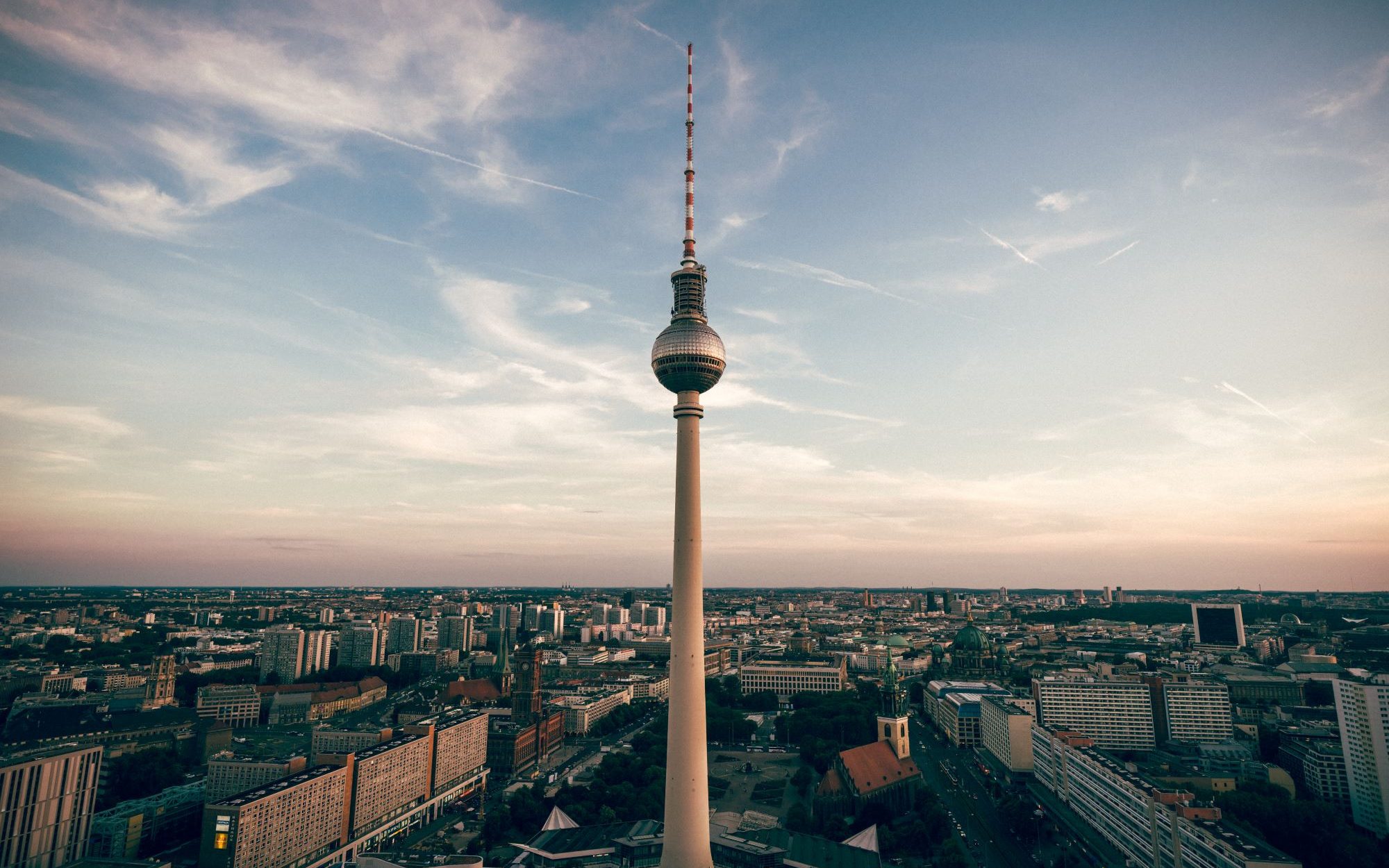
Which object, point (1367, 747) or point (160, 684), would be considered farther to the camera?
point (160, 684)

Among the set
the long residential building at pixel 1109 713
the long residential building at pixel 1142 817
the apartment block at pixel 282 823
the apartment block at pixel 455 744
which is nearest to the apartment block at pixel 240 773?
the apartment block at pixel 282 823

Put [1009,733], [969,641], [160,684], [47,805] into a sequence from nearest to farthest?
[47,805]
[1009,733]
[160,684]
[969,641]

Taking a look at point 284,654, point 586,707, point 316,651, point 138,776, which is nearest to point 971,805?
point 586,707

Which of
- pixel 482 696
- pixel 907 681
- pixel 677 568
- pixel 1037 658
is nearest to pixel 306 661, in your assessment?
pixel 482 696

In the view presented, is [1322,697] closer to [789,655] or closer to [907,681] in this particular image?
[907,681]

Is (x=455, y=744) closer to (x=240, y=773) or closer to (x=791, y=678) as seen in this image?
(x=240, y=773)

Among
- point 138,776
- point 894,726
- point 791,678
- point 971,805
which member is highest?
point 894,726

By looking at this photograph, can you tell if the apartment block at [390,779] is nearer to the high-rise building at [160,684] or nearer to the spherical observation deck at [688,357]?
the spherical observation deck at [688,357]

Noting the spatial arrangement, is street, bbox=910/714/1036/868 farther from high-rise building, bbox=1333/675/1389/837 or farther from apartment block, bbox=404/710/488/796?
apartment block, bbox=404/710/488/796
